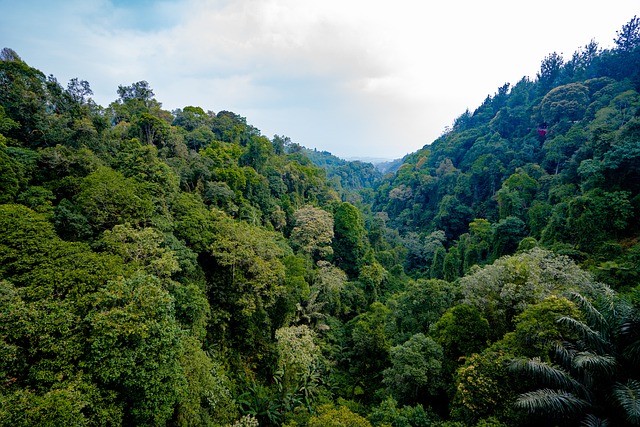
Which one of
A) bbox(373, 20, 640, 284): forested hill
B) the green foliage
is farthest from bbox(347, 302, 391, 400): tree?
bbox(373, 20, 640, 284): forested hill

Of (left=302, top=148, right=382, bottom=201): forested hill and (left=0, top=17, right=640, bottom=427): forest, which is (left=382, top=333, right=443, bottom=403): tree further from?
(left=302, top=148, right=382, bottom=201): forested hill

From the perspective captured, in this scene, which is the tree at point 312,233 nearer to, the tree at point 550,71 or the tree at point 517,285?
the tree at point 517,285

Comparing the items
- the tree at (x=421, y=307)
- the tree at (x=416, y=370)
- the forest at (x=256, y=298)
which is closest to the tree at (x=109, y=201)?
the forest at (x=256, y=298)

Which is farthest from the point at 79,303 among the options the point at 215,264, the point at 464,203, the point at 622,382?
the point at 464,203

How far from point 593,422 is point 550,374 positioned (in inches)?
46.5

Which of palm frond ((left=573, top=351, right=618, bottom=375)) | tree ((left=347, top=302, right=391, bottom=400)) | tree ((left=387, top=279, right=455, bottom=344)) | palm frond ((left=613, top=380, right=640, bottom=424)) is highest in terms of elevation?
palm frond ((left=573, top=351, right=618, bottom=375))

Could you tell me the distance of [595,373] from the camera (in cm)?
790

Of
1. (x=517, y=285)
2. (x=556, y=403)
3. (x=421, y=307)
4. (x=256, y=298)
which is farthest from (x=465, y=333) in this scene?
(x=256, y=298)

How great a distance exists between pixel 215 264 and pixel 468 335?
44.4ft

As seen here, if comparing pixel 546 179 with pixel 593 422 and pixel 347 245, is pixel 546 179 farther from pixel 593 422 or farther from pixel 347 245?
pixel 593 422

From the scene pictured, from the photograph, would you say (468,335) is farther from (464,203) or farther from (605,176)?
(464,203)

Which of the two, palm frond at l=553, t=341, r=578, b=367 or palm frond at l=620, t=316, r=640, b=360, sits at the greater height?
palm frond at l=620, t=316, r=640, b=360

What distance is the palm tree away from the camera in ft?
24.4

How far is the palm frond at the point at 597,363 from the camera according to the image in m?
7.50
